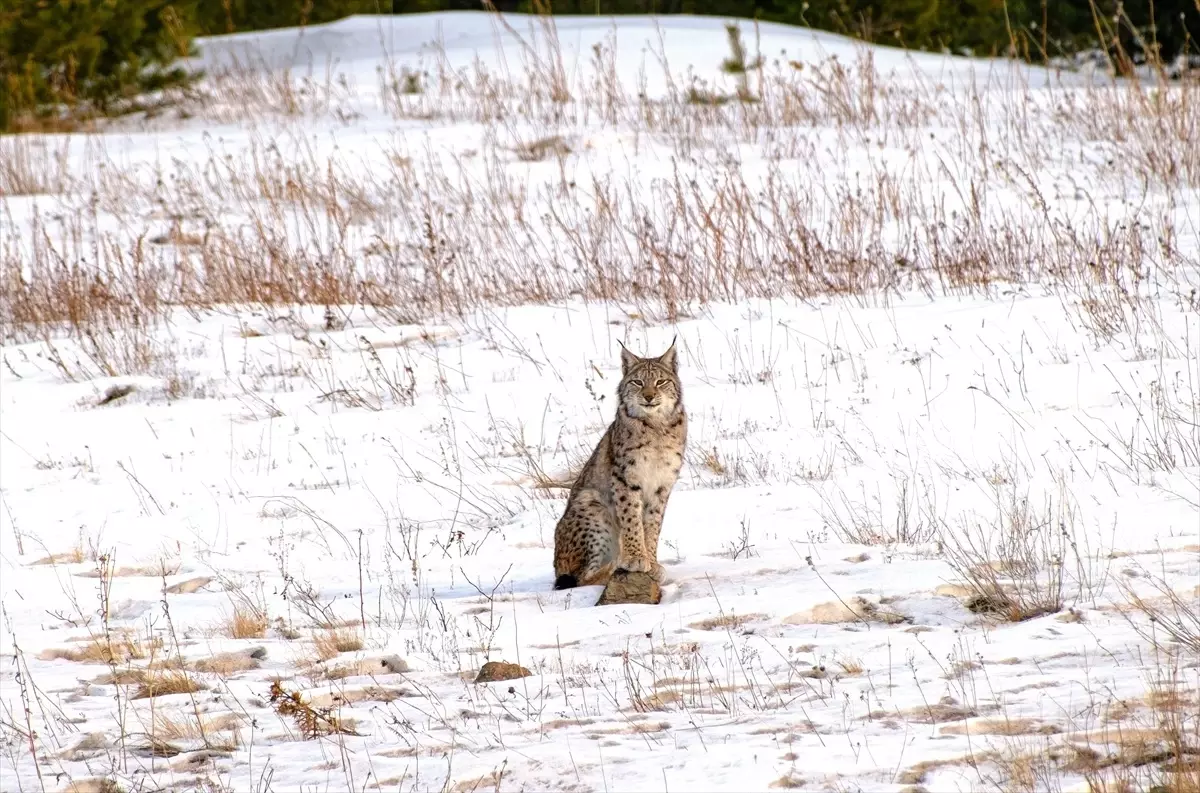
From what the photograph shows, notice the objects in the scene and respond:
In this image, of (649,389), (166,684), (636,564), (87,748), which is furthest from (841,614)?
(87,748)

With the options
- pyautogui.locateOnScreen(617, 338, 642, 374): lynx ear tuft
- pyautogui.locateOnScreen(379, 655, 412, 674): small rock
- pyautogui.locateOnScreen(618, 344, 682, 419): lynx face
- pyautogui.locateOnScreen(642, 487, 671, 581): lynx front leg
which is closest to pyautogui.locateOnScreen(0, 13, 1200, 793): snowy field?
pyautogui.locateOnScreen(379, 655, 412, 674): small rock

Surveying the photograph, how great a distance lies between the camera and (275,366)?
8.81 m

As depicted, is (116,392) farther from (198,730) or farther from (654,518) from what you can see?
(198,730)

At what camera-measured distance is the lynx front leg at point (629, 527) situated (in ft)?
17.9

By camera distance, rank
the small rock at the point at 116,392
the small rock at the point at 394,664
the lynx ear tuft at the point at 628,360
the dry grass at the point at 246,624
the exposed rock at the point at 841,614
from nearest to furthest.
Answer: the small rock at the point at 394,664, the exposed rock at the point at 841,614, the dry grass at the point at 246,624, the lynx ear tuft at the point at 628,360, the small rock at the point at 116,392

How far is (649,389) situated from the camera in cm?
572

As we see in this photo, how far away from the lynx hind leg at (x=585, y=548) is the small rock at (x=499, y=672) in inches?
47.1

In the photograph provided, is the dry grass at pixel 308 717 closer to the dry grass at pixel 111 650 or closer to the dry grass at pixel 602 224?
the dry grass at pixel 111 650

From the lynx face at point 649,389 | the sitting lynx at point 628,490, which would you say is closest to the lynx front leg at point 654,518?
the sitting lynx at point 628,490

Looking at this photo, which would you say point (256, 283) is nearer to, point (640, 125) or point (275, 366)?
point (275, 366)

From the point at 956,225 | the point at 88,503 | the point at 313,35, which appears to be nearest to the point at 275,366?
the point at 88,503

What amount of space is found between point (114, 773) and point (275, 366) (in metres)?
5.37

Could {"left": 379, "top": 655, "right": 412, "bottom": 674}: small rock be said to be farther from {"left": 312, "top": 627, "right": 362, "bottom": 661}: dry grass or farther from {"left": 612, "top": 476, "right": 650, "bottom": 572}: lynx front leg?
{"left": 612, "top": 476, "right": 650, "bottom": 572}: lynx front leg

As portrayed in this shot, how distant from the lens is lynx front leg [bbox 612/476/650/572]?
215 inches
